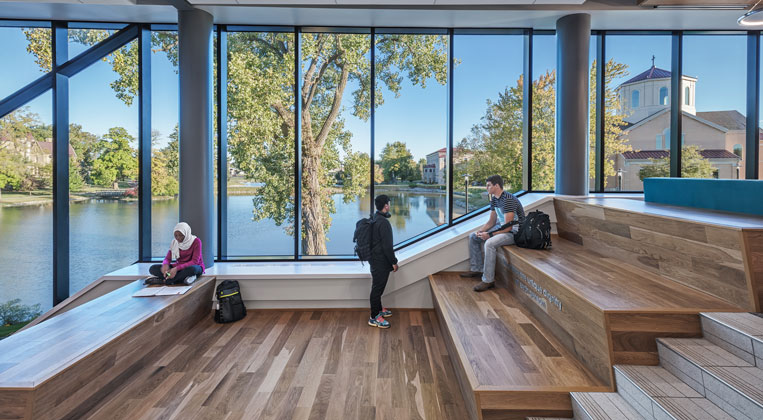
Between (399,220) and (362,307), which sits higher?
(399,220)

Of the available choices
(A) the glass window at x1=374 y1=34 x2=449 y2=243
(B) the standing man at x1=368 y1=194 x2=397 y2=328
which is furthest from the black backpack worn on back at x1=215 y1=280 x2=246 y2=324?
(A) the glass window at x1=374 y1=34 x2=449 y2=243

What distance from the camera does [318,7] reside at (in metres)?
4.46

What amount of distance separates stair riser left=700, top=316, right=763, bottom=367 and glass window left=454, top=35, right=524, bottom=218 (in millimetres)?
3390

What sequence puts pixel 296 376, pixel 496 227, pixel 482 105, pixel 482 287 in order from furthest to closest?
pixel 482 105 < pixel 496 227 < pixel 482 287 < pixel 296 376

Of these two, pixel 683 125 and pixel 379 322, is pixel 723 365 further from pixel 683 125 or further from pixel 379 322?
pixel 683 125

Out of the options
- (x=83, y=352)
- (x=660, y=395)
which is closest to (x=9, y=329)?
(x=83, y=352)

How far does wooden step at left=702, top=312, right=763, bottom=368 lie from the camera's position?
5.70 feet

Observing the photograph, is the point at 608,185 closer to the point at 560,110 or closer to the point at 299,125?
the point at 560,110

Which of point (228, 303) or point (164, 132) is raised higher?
point (164, 132)

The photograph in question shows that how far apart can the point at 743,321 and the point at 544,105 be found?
3859mm

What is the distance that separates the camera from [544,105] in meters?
5.18

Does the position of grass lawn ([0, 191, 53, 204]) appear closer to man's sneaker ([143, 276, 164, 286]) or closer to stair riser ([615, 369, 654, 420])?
man's sneaker ([143, 276, 164, 286])

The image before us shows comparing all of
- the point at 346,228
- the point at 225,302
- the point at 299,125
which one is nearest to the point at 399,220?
the point at 346,228

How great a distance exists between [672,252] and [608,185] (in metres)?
2.93
